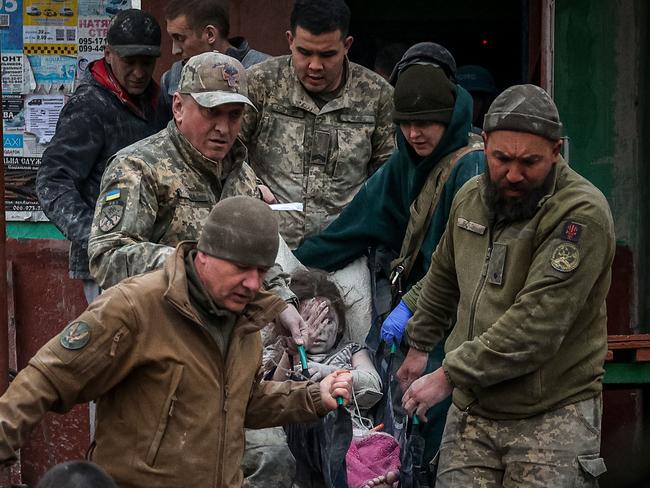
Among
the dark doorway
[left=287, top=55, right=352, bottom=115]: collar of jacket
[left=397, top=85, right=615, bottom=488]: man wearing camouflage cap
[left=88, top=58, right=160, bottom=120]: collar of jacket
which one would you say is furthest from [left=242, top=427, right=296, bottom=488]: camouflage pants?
the dark doorway

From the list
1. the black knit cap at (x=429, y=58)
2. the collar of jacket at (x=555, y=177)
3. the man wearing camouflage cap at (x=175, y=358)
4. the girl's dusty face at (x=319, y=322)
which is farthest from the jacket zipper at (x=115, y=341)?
the black knit cap at (x=429, y=58)

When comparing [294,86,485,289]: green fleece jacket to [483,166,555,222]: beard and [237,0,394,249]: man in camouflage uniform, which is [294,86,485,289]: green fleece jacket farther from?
[483,166,555,222]: beard

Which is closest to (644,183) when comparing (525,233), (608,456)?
(608,456)

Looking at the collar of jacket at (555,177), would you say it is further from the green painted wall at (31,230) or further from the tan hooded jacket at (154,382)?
the green painted wall at (31,230)

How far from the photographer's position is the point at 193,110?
5445 mm

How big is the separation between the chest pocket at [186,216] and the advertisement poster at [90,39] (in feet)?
8.16

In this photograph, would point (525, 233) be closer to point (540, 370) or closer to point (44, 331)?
point (540, 370)

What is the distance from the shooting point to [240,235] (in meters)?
4.34

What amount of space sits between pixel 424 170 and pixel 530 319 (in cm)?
141

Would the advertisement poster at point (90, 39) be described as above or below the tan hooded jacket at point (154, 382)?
above

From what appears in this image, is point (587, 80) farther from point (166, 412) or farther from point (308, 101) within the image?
point (166, 412)

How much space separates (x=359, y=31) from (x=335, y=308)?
4.26m

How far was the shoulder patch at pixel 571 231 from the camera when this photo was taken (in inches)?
186

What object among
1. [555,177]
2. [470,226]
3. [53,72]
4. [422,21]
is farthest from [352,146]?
[422,21]
